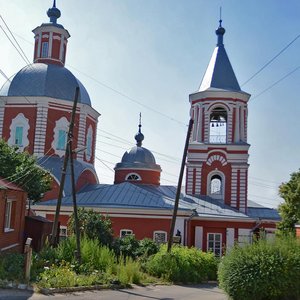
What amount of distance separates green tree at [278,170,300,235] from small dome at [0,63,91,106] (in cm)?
1627

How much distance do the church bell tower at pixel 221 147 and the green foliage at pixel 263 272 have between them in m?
19.9

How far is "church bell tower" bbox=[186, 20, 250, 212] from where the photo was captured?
33.7 meters

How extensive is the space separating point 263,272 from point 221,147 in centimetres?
2144

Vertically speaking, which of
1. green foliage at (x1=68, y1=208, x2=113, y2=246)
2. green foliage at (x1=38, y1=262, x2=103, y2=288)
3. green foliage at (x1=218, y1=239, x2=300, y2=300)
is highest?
green foliage at (x1=68, y1=208, x2=113, y2=246)

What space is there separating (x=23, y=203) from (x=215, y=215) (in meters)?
13.7

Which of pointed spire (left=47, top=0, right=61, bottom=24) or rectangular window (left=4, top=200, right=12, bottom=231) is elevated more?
pointed spire (left=47, top=0, right=61, bottom=24)

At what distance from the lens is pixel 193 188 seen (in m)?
34.3

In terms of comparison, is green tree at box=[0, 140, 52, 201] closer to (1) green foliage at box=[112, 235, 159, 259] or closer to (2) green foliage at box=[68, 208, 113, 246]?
(2) green foliage at box=[68, 208, 113, 246]

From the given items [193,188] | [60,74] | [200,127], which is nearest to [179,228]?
[193,188]

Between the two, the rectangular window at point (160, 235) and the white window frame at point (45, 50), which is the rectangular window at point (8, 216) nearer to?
the rectangular window at point (160, 235)

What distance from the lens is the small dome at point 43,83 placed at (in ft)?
108

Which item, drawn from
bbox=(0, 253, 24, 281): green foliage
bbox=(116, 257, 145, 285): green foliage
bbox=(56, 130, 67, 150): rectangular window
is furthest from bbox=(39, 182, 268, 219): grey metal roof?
bbox=(0, 253, 24, 281): green foliage

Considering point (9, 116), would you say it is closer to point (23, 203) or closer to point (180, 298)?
point (23, 203)

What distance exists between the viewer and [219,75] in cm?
3509
